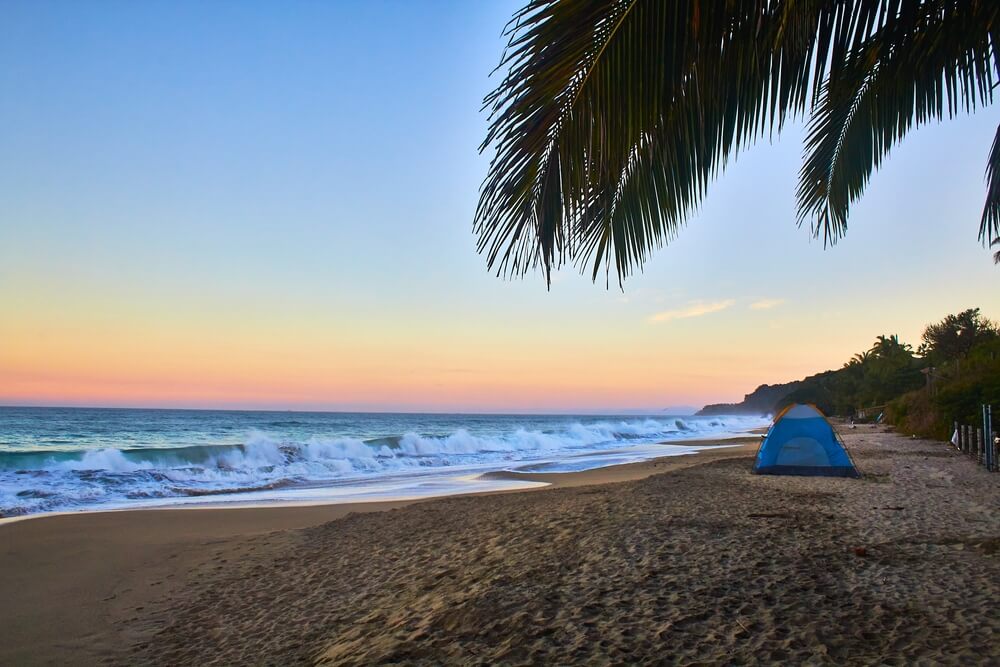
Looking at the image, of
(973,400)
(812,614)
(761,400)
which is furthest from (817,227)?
(761,400)

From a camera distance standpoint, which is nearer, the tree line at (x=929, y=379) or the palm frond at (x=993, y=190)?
the palm frond at (x=993, y=190)

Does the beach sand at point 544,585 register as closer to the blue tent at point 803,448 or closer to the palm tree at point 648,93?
the palm tree at point 648,93

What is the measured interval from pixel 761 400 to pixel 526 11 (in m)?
208

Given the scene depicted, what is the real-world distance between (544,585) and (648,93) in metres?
3.91

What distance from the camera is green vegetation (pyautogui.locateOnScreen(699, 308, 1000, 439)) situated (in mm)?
20242

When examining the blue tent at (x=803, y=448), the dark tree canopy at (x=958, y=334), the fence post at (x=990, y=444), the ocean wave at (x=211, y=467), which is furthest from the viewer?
the dark tree canopy at (x=958, y=334)

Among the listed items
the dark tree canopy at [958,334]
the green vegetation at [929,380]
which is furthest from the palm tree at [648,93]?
the dark tree canopy at [958,334]

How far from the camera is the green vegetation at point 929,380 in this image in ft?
66.4

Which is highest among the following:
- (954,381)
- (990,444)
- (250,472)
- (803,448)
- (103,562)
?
(954,381)

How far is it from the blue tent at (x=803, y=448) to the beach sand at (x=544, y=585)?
277 centimetres

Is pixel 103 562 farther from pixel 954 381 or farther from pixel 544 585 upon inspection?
pixel 954 381

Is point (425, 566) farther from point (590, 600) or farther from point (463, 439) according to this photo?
point (463, 439)

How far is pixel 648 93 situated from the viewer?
2133mm

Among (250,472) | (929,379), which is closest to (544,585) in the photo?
(250,472)
